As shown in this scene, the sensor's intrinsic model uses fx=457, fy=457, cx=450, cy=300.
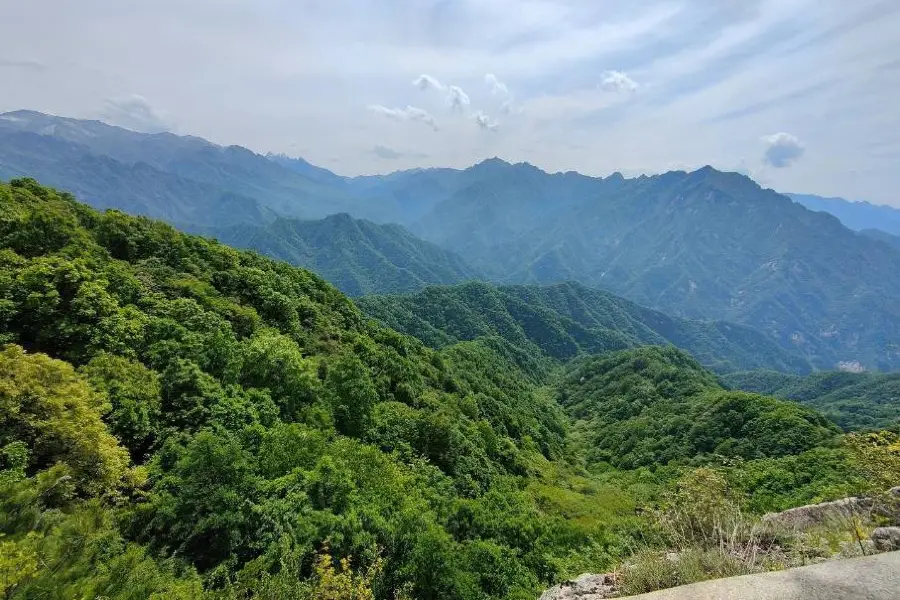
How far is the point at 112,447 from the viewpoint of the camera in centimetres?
1894

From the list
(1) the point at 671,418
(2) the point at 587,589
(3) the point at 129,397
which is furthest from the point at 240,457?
(1) the point at 671,418

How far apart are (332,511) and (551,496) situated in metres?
32.0

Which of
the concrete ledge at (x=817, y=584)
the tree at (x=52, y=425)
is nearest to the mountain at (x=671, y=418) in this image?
the concrete ledge at (x=817, y=584)

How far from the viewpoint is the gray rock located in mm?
9430

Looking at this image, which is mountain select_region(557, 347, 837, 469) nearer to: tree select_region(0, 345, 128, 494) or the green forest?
the green forest

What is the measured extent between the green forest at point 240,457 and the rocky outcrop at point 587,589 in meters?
1.19

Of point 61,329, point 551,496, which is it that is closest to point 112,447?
point 61,329

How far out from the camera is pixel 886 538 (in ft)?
31.6

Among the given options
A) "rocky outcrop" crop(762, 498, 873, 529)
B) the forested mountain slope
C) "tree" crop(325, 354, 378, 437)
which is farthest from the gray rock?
"tree" crop(325, 354, 378, 437)

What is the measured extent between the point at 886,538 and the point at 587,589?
6.70m

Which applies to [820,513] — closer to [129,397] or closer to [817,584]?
[817,584]

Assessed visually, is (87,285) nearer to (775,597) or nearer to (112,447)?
Result: (112,447)

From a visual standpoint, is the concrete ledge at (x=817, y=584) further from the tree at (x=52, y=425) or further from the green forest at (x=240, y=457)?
the tree at (x=52, y=425)

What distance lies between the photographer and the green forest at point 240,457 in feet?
47.3
